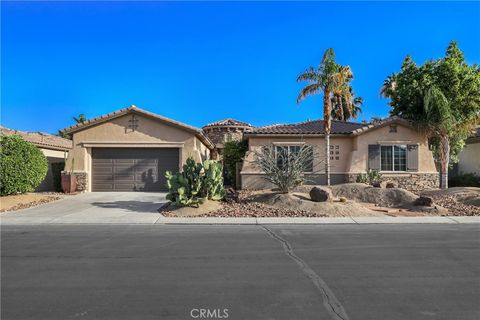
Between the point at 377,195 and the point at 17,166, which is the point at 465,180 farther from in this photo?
the point at 17,166

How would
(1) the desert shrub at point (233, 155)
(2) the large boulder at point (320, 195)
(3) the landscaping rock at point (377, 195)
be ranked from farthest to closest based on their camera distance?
(1) the desert shrub at point (233, 155) → (3) the landscaping rock at point (377, 195) → (2) the large boulder at point (320, 195)

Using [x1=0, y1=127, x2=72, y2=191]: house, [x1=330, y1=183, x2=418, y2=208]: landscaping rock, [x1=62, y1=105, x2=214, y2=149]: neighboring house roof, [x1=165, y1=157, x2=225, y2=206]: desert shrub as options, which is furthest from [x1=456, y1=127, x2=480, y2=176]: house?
[x1=0, y1=127, x2=72, y2=191]: house

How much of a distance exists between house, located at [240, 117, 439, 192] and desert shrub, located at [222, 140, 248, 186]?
5.14 feet

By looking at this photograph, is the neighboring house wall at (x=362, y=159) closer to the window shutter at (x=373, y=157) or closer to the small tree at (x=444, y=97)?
the window shutter at (x=373, y=157)

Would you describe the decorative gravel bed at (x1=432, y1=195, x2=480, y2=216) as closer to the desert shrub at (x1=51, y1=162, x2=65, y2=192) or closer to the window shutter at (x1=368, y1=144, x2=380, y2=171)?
the window shutter at (x1=368, y1=144, x2=380, y2=171)

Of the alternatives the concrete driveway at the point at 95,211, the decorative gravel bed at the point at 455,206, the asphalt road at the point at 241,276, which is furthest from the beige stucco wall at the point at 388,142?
the asphalt road at the point at 241,276

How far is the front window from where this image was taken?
23.1 metres

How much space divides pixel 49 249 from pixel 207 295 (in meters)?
4.65

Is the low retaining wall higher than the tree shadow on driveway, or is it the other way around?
the low retaining wall

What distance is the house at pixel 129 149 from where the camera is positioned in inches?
881

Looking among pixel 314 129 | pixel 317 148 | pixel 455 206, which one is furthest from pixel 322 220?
pixel 314 129

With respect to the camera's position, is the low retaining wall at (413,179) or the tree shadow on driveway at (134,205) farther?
the low retaining wall at (413,179)

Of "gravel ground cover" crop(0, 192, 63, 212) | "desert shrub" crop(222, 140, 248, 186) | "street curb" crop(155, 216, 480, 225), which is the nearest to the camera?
"street curb" crop(155, 216, 480, 225)

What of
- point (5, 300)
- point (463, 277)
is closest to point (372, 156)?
point (463, 277)
